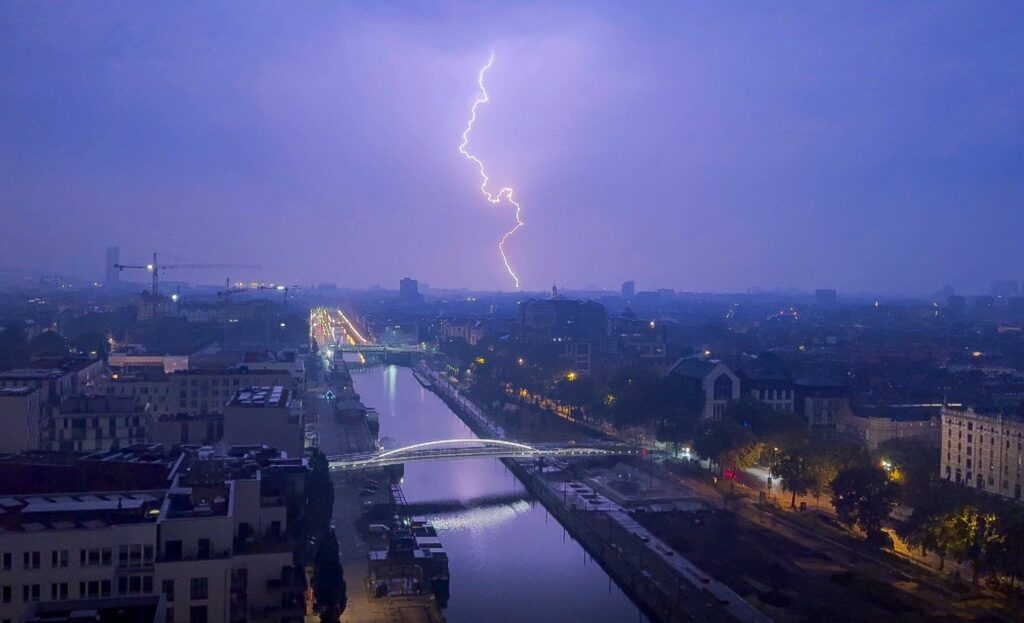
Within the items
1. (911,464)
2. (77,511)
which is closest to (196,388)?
(77,511)

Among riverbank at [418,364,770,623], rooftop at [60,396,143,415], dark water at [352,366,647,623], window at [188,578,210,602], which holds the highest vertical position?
rooftop at [60,396,143,415]

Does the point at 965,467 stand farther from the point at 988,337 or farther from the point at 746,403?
the point at 988,337

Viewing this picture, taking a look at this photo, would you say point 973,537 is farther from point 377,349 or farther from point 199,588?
point 377,349

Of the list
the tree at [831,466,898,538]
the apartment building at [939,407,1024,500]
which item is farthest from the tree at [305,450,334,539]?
the apartment building at [939,407,1024,500]

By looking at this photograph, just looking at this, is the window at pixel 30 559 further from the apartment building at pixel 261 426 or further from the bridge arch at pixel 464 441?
the bridge arch at pixel 464 441

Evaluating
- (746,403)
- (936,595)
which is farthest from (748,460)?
(936,595)

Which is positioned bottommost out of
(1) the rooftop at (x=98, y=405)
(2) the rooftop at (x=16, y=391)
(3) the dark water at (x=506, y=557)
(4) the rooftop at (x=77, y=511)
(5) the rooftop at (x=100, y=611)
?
(3) the dark water at (x=506, y=557)

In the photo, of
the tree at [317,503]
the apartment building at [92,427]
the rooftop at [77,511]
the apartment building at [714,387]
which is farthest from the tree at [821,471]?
the apartment building at [92,427]

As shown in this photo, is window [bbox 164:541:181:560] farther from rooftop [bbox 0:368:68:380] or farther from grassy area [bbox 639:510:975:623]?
rooftop [bbox 0:368:68:380]
